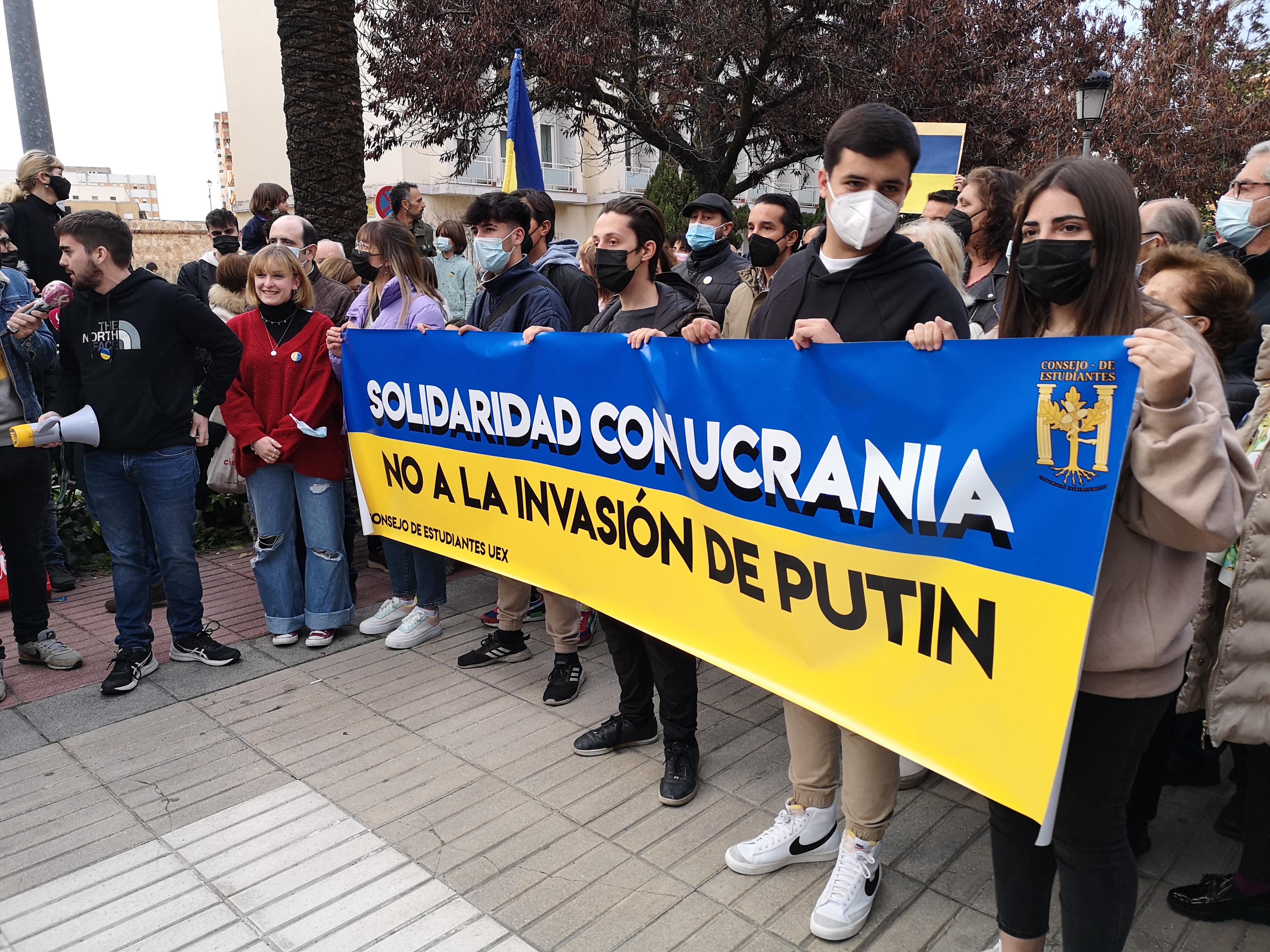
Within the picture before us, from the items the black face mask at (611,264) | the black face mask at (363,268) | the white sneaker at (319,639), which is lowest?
the white sneaker at (319,639)

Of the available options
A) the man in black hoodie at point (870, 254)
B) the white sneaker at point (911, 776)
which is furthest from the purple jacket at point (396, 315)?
the white sneaker at point (911, 776)

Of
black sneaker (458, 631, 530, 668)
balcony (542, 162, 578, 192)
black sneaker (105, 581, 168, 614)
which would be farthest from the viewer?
balcony (542, 162, 578, 192)

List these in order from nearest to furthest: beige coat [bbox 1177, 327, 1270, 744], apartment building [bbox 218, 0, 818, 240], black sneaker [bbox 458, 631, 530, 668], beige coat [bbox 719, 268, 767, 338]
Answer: beige coat [bbox 1177, 327, 1270, 744], beige coat [bbox 719, 268, 767, 338], black sneaker [bbox 458, 631, 530, 668], apartment building [bbox 218, 0, 818, 240]

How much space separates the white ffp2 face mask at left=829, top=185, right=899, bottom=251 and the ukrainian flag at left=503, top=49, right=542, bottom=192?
4023 millimetres

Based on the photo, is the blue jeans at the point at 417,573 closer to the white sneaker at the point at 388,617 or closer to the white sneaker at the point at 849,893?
the white sneaker at the point at 388,617

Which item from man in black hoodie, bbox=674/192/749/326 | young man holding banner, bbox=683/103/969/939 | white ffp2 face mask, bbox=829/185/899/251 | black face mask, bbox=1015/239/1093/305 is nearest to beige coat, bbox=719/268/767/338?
man in black hoodie, bbox=674/192/749/326

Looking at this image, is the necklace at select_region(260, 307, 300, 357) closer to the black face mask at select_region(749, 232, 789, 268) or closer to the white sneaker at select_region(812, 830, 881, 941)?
the black face mask at select_region(749, 232, 789, 268)

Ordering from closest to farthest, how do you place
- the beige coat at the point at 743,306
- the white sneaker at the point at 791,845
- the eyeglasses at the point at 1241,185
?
the white sneaker at the point at 791,845, the eyeglasses at the point at 1241,185, the beige coat at the point at 743,306

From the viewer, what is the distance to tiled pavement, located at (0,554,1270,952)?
2.77m

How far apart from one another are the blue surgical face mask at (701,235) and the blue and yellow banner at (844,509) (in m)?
1.70

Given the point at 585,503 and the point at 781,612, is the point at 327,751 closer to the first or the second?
the point at 585,503

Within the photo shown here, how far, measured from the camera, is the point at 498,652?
186 inches

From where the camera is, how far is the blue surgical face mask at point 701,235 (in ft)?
17.1

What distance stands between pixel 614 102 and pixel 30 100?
36.7 feet
